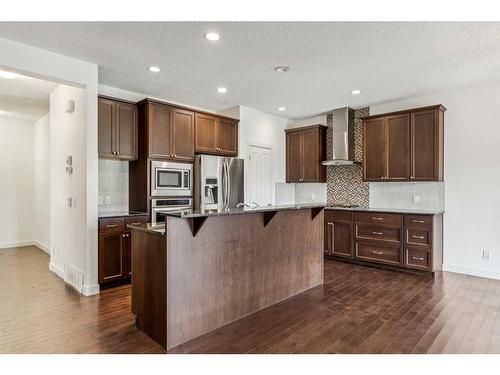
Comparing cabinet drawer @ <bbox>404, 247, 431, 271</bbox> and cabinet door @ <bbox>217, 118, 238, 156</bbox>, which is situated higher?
cabinet door @ <bbox>217, 118, 238, 156</bbox>

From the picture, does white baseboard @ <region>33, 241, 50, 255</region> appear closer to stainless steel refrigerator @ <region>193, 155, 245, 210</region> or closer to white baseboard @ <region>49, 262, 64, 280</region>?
white baseboard @ <region>49, 262, 64, 280</region>

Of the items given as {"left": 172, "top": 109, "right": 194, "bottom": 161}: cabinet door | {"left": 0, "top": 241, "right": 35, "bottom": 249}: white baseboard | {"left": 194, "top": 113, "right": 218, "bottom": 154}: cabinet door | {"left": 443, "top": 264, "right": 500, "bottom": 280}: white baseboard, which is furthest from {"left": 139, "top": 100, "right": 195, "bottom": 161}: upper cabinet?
{"left": 0, "top": 241, "right": 35, "bottom": 249}: white baseboard

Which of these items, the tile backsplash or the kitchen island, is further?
the tile backsplash

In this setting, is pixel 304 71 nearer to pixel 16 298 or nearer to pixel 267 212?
pixel 267 212

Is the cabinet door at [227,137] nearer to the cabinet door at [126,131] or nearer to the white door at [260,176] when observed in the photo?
the white door at [260,176]

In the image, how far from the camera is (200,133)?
202 inches

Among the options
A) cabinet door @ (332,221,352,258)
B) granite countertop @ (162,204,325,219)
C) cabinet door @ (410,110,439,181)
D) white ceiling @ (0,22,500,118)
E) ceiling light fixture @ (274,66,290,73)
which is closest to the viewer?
granite countertop @ (162,204,325,219)

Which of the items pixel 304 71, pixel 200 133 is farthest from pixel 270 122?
pixel 304 71

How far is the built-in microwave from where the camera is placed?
174 inches

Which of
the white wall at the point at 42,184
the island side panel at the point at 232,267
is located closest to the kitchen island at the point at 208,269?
the island side panel at the point at 232,267

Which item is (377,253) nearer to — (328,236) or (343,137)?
(328,236)

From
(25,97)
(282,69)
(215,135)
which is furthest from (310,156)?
(25,97)

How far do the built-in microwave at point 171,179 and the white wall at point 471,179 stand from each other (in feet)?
13.7

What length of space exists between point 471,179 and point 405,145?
1.07m
